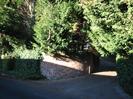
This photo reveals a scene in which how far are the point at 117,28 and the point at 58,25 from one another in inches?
226

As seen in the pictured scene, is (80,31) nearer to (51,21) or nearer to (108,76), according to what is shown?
(51,21)

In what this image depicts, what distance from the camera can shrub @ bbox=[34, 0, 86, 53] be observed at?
961 inches

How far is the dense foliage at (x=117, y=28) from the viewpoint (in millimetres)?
19416

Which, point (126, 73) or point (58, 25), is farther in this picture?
point (58, 25)

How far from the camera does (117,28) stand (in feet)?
65.6

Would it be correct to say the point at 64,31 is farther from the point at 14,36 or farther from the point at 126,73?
the point at 126,73

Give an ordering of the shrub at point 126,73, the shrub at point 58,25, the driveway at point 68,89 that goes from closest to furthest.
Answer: the driveway at point 68,89 < the shrub at point 126,73 < the shrub at point 58,25

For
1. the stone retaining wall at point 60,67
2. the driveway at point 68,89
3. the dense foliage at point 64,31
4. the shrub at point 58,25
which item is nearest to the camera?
the driveway at point 68,89

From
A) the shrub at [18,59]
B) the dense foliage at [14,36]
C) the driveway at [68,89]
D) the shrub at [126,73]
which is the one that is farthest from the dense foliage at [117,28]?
the dense foliage at [14,36]

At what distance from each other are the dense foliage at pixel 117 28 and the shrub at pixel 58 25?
2.60 metres

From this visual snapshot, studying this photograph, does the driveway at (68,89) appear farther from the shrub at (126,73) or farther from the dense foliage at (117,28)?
the dense foliage at (117,28)

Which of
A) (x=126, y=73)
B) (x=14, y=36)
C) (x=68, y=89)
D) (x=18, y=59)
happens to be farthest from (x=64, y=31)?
(x=126, y=73)

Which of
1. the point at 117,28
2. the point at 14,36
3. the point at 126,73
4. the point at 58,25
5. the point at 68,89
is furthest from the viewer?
the point at 14,36

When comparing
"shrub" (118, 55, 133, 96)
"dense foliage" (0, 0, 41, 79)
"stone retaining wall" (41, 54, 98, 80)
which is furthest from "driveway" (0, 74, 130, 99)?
"dense foliage" (0, 0, 41, 79)
